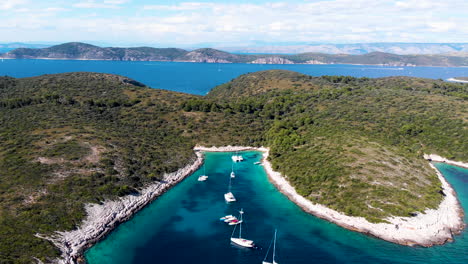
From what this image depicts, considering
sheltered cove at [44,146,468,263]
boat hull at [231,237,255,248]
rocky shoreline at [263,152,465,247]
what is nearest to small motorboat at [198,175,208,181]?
sheltered cove at [44,146,468,263]

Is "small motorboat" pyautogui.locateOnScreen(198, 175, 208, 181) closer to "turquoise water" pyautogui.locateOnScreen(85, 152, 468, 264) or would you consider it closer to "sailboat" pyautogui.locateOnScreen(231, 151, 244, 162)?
"turquoise water" pyautogui.locateOnScreen(85, 152, 468, 264)

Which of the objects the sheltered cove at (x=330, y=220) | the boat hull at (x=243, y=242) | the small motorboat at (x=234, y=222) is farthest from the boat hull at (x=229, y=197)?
the boat hull at (x=243, y=242)

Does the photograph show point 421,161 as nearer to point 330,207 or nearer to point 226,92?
point 330,207

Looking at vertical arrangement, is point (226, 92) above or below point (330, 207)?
above

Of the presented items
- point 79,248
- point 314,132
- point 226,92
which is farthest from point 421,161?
point 226,92

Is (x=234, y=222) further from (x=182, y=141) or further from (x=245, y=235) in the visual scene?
(x=182, y=141)

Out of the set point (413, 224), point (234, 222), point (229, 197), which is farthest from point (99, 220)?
point (413, 224)

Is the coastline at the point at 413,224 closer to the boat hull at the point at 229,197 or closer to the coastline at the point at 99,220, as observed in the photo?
the boat hull at the point at 229,197
